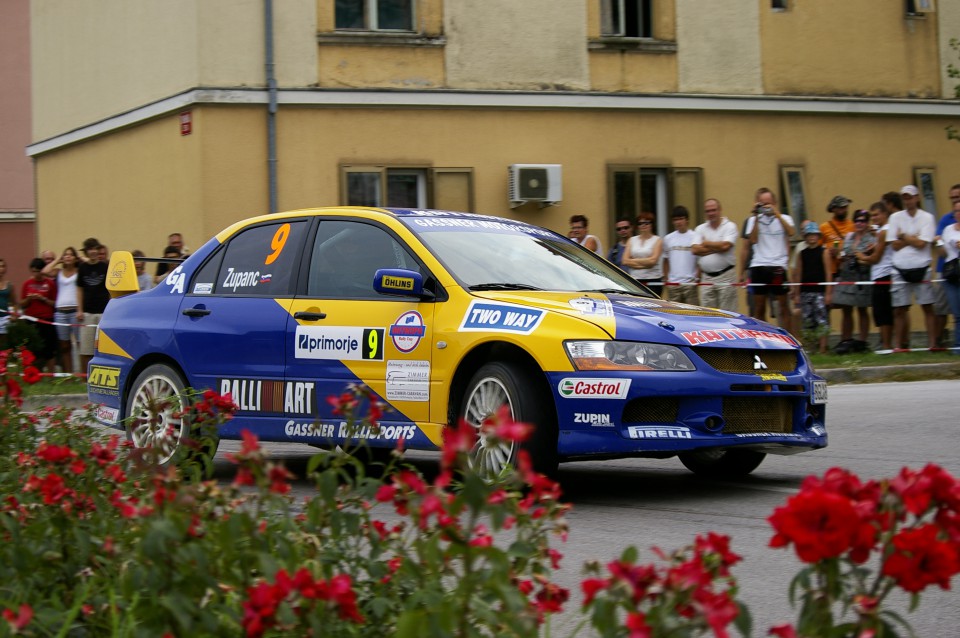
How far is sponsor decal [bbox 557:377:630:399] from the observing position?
24.8 feet

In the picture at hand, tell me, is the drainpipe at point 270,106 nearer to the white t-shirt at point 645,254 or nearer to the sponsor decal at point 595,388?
the white t-shirt at point 645,254

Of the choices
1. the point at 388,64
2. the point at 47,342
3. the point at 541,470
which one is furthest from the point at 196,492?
the point at 388,64

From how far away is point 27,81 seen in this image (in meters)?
40.0

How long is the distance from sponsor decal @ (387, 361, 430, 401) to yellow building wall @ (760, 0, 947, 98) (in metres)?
16.7

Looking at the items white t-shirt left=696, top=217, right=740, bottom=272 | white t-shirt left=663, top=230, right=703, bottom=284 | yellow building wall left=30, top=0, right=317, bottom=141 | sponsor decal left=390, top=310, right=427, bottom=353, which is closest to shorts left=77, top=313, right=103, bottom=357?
yellow building wall left=30, top=0, right=317, bottom=141

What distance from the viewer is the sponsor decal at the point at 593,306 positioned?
7898 mm

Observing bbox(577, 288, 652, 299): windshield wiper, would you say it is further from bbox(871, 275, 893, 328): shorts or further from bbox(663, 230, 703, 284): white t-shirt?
bbox(871, 275, 893, 328): shorts

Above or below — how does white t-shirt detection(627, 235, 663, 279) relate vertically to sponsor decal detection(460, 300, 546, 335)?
above

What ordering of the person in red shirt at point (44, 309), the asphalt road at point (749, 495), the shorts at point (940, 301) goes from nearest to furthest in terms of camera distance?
the asphalt road at point (749, 495) → the shorts at point (940, 301) → the person in red shirt at point (44, 309)

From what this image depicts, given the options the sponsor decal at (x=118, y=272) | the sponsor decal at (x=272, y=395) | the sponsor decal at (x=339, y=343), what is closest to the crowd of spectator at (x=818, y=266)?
the sponsor decal at (x=118, y=272)

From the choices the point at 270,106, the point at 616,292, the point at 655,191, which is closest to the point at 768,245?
the point at 655,191

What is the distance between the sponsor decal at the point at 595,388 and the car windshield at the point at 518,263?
1010 mm

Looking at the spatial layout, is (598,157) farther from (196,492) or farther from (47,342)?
(196,492)

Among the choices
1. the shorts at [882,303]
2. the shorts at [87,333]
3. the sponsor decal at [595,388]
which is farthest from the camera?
the shorts at [87,333]
